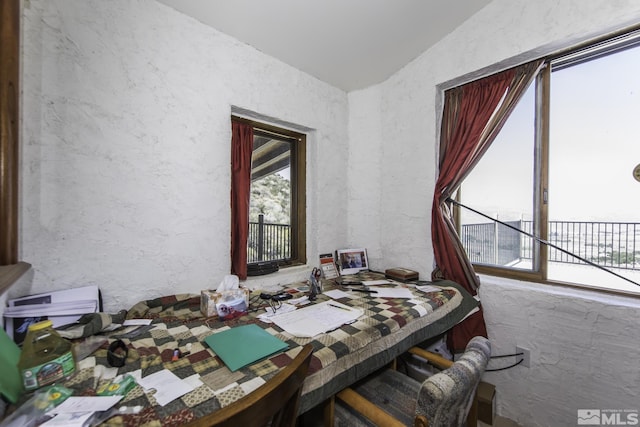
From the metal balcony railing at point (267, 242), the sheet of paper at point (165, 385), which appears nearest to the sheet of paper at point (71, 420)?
the sheet of paper at point (165, 385)

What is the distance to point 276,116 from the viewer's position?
1.96 meters

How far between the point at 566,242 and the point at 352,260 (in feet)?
4.79

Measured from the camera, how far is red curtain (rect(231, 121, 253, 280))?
180 cm

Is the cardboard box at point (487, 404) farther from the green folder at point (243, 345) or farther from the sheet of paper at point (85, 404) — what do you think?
the sheet of paper at point (85, 404)

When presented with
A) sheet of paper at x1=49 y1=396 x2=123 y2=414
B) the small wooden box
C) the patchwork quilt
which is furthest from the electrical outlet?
sheet of paper at x1=49 y1=396 x2=123 y2=414

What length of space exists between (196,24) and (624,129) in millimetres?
2569

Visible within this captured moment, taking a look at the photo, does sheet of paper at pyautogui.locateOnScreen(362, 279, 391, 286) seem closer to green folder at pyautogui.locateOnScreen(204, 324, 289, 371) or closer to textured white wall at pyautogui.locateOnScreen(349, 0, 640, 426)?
textured white wall at pyautogui.locateOnScreen(349, 0, 640, 426)

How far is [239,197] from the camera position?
5.97 feet

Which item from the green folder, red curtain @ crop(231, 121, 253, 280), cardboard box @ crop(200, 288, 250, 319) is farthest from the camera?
red curtain @ crop(231, 121, 253, 280)

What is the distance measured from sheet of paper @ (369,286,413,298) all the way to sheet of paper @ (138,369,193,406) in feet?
3.90

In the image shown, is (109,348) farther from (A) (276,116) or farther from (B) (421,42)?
(B) (421,42)

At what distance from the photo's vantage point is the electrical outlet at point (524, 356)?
168 cm

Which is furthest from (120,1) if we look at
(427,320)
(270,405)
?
(427,320)

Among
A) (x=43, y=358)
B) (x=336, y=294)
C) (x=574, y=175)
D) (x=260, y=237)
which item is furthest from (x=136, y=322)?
(x=574, y=175)
